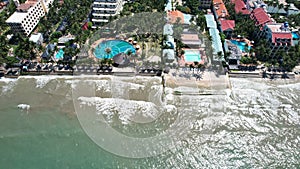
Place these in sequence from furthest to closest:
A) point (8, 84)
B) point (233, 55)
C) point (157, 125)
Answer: point (233, 55) < point (8, 84) < point (157, 125)

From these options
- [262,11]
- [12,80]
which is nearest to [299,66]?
[262,11]

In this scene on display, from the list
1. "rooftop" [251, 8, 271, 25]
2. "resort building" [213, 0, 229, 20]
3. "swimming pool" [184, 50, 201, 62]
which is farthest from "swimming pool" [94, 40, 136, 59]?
"rooftop" [251, 8, 271, 25]

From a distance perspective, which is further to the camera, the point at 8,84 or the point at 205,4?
the point at 205,4

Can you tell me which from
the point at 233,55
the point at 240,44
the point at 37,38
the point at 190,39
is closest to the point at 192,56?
the point at 190,39

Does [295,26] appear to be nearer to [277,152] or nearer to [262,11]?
[262,11]

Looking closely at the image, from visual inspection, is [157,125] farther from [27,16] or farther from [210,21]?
[27,16]

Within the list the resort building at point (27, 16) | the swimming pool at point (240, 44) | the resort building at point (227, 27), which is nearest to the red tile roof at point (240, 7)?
the resort building at point (227, 27)

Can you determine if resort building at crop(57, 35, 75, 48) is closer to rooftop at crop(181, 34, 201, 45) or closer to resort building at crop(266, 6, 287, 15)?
rooftop at crop(181, 34, 201, 45)
